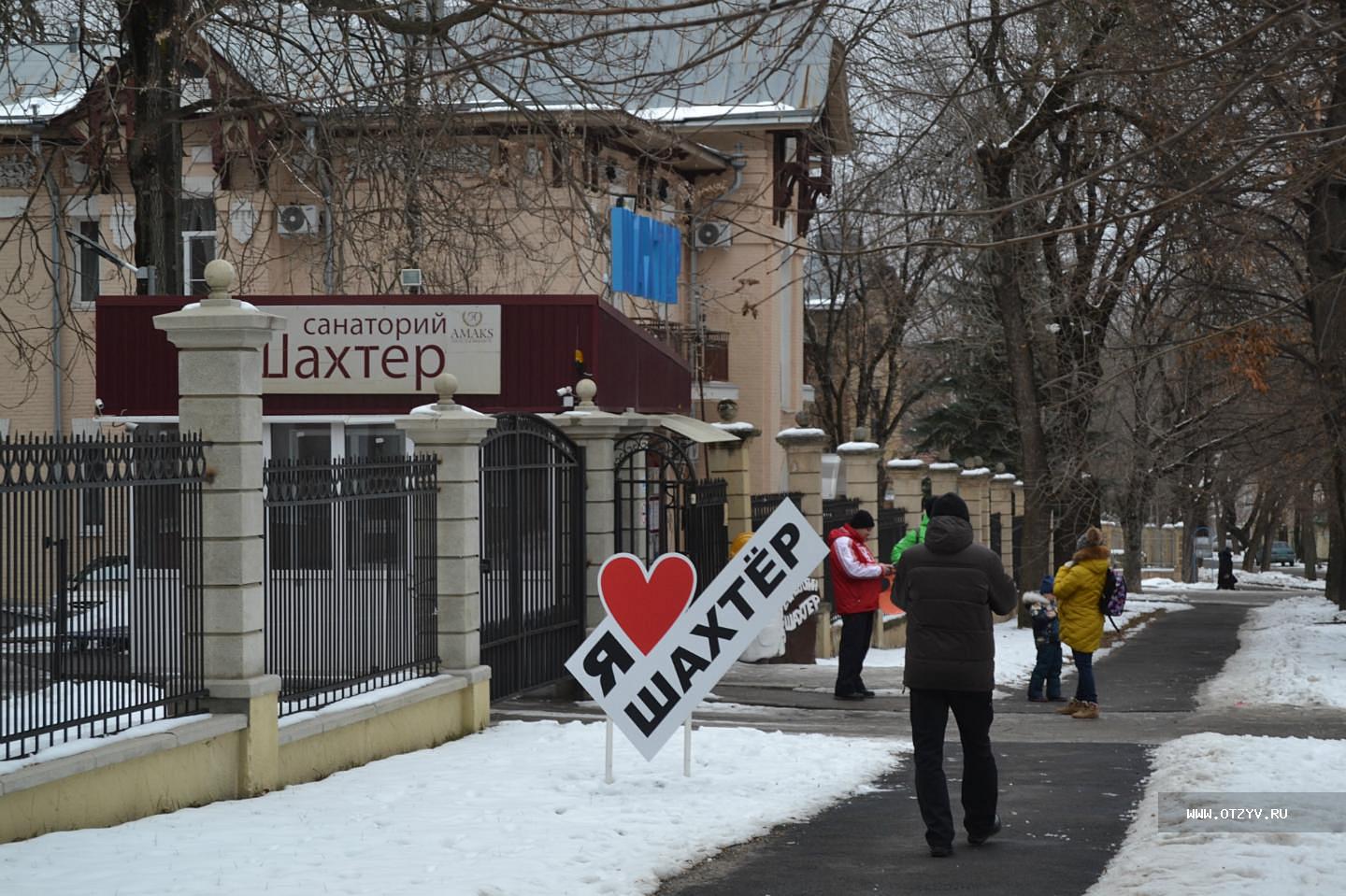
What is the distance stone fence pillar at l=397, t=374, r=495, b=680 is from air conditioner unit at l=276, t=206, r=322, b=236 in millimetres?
6853

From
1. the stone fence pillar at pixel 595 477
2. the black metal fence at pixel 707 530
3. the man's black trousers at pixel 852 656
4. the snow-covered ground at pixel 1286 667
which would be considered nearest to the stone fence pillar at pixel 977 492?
the snow-covered ground at pixel 1286 667

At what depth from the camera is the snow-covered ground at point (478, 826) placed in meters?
7.44

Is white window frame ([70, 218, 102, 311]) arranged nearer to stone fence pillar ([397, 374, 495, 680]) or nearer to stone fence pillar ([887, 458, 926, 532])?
stone fence pillar ([887, 458, 926, 532])

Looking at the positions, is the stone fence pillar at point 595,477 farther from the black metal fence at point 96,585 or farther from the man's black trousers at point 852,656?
the black metal fence at point 96,585

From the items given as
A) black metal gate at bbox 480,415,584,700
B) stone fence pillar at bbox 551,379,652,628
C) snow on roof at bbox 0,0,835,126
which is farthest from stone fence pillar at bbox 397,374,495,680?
stone fence pillar at bbox 551,379,652,628

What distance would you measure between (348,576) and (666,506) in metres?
6.87

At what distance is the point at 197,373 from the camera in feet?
31.7

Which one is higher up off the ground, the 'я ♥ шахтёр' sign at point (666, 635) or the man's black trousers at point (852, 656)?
the 'я ♥ шахтёр' sign at point (666, 635)

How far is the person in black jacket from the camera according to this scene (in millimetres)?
8570

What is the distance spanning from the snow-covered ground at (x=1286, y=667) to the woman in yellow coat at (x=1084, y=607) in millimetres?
2022

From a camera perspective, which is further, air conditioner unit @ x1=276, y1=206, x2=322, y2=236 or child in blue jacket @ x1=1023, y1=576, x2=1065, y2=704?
air conditioner unit @ x1=276, y1=206, x2=322, y2=236

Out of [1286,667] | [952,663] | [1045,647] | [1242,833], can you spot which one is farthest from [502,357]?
[1242,833]

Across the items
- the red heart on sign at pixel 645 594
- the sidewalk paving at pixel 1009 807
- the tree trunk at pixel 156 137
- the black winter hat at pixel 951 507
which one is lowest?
the sidewalk paving at pixel 1009 807

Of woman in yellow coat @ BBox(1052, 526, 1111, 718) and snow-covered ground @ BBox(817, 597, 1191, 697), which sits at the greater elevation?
woman in yellow coat @ BBox(1052, 526, 1111, 718)
